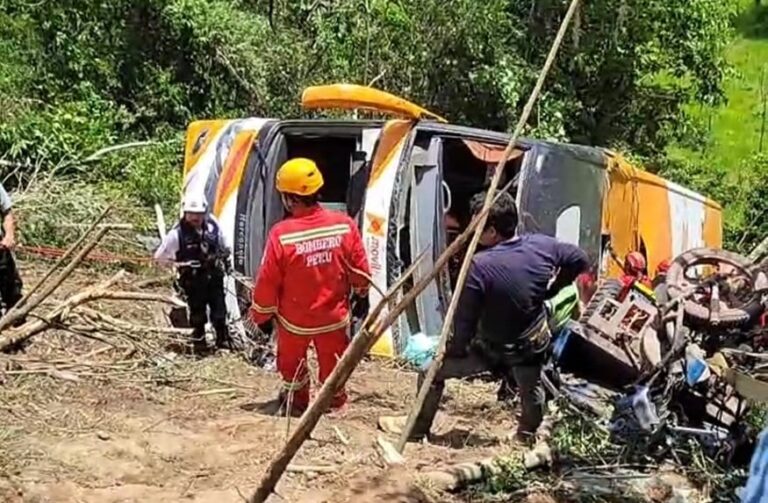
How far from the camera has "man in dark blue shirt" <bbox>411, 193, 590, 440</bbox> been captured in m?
5.38

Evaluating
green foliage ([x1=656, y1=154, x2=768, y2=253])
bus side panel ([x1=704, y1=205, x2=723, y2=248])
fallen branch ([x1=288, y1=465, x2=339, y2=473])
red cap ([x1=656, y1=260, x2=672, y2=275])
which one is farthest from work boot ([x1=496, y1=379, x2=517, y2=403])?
green foliage ([x1=656, y1=154, x2=768, y2=253])

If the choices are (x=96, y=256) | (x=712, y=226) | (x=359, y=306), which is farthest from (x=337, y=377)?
(x=712, y=226)

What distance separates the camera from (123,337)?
6.05 meters

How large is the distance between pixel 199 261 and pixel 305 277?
1.62 metres

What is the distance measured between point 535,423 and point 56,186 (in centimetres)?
609

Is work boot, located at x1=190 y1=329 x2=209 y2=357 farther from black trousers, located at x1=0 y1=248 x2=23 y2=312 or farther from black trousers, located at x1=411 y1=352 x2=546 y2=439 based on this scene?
black trousers, located at x1=411 y1=352 x2=546 y2=439

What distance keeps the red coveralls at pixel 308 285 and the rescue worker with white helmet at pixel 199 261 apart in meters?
1.40

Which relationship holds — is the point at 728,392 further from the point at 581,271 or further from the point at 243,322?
the point at 243,322

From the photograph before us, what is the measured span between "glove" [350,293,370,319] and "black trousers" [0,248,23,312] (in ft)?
6.90

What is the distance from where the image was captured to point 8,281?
23.4 ft

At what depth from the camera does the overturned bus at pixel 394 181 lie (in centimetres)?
737

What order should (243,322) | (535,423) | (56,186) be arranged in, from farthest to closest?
1. (56,186)
2. (243,322)
3. (535,423)

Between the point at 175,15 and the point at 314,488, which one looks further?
the point at 175,15

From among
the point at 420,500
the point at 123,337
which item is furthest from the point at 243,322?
the point at 420,500
